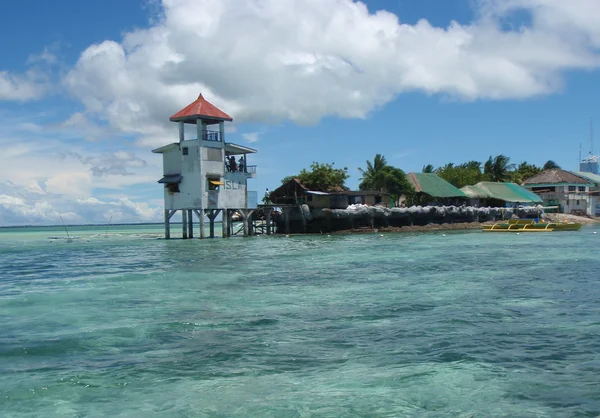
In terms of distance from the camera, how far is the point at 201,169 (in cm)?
4019

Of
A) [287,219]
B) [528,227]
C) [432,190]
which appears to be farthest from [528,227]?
[287,219]

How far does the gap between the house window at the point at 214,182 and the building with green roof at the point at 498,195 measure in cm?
3315

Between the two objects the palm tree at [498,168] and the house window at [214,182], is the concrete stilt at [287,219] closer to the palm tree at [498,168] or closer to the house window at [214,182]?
the house window at [214,182]

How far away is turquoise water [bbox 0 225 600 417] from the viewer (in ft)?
20.8

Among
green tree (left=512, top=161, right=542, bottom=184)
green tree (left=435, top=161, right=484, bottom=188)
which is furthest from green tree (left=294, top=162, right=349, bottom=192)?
green tree (left=512, top=161, right=542, bottom=184)

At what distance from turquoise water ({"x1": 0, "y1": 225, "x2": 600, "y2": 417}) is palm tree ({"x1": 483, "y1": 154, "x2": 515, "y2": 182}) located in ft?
218

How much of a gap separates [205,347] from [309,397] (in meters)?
2.76

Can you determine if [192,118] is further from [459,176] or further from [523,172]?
[523,172]

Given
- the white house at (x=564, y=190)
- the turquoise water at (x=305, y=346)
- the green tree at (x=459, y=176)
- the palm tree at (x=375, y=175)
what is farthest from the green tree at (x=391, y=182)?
the turquoise water at (x=305, y=346)

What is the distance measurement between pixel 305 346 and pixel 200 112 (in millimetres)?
34087

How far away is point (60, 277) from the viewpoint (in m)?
19.2

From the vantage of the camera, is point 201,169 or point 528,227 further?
point 528,227

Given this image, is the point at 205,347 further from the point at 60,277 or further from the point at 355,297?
the point at 60,277

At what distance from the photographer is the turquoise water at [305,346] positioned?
6.35 metres
